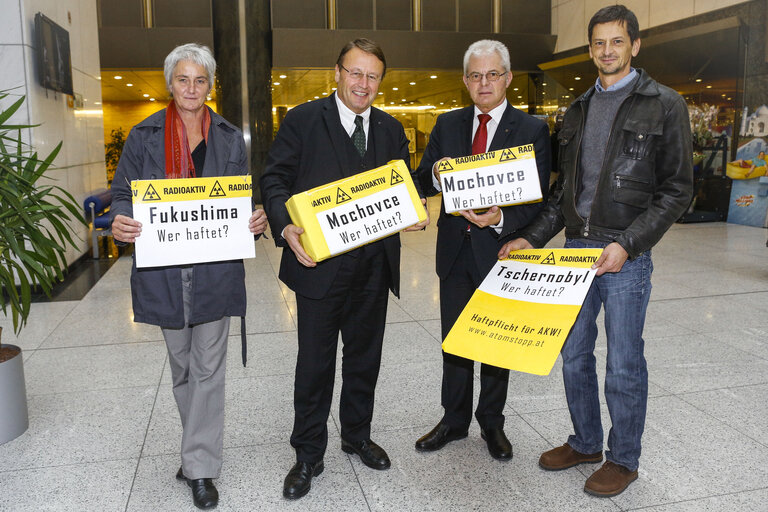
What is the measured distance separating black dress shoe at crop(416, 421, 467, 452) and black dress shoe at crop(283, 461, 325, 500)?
53cm

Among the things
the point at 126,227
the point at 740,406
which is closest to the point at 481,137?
the point at 126,227

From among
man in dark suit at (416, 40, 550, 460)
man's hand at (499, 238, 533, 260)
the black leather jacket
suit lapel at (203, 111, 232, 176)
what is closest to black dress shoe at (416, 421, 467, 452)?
man in dark suit at (416, 40, 550, 460)

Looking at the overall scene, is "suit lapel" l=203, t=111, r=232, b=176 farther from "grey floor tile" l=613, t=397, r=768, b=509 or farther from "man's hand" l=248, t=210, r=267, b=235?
"grey floor tile" l=613, t=397, r=768, b=509

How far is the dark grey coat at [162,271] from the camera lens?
2523 mm

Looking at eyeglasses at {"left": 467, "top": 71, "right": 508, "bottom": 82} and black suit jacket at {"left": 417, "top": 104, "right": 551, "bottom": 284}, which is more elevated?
eyeglasses at {"left": 467, "top": 71, "right": 508, "bottom": 82}

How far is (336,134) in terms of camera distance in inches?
105

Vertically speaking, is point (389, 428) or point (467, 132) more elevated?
point (467, 132)

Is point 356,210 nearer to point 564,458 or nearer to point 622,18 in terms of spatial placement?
point 622,18

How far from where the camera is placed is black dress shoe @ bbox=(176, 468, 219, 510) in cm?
258

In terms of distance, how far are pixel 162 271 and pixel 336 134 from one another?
88 cm

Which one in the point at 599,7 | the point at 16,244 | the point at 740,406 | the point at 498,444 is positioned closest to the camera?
the point at 498,444

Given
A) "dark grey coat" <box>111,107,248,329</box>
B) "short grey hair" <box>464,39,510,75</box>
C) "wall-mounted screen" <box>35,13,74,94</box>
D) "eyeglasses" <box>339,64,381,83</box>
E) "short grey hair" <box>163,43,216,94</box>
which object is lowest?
"dark grey coat" <box>111,107,248,329</box>

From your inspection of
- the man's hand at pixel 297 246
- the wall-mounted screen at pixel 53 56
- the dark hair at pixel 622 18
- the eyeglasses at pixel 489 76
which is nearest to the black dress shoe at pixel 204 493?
the man's hand at pixel 297 246

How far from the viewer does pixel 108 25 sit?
15250 mm
